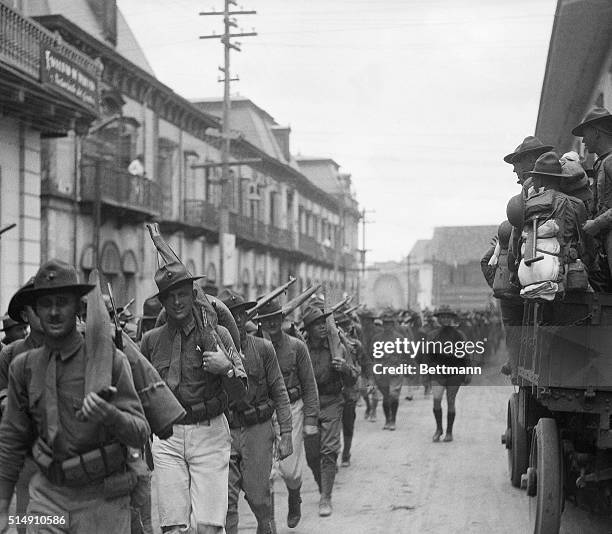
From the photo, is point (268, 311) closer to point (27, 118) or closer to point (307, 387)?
point (307, 387)

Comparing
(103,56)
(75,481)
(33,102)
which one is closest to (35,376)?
(75,481)

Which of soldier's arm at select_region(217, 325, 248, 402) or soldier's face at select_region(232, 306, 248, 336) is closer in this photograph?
soldier's arm at select_region(217, 325, 248, 402)

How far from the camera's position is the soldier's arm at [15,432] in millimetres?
4512

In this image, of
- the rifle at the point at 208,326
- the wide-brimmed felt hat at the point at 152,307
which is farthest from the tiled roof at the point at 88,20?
the rifle at the point at 208,326

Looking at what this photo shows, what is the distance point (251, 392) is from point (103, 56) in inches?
703

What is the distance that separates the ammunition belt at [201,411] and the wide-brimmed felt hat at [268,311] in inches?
96.6

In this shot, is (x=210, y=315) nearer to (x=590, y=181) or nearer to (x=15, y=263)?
(x=590, y=181)

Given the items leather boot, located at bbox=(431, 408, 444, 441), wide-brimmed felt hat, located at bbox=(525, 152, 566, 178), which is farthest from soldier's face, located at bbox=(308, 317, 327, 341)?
wide-brimmed felt hat, located at bbox=(525, 152, 566, 178)

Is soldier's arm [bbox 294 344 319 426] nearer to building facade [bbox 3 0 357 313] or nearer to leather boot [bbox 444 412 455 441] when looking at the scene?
building facade [bbox 3 0 357 313]

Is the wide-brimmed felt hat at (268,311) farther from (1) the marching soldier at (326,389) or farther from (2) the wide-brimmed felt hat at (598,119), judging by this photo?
(2) the wide-brimmed felt hat at (598,119)

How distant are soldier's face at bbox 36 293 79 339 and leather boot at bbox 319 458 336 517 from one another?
5.06m

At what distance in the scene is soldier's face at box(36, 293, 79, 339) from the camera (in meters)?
4.45

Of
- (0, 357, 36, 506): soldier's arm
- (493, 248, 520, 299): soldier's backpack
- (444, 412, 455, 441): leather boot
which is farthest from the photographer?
(444, 412, 455, 441): leather boot

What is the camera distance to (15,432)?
4.54m
